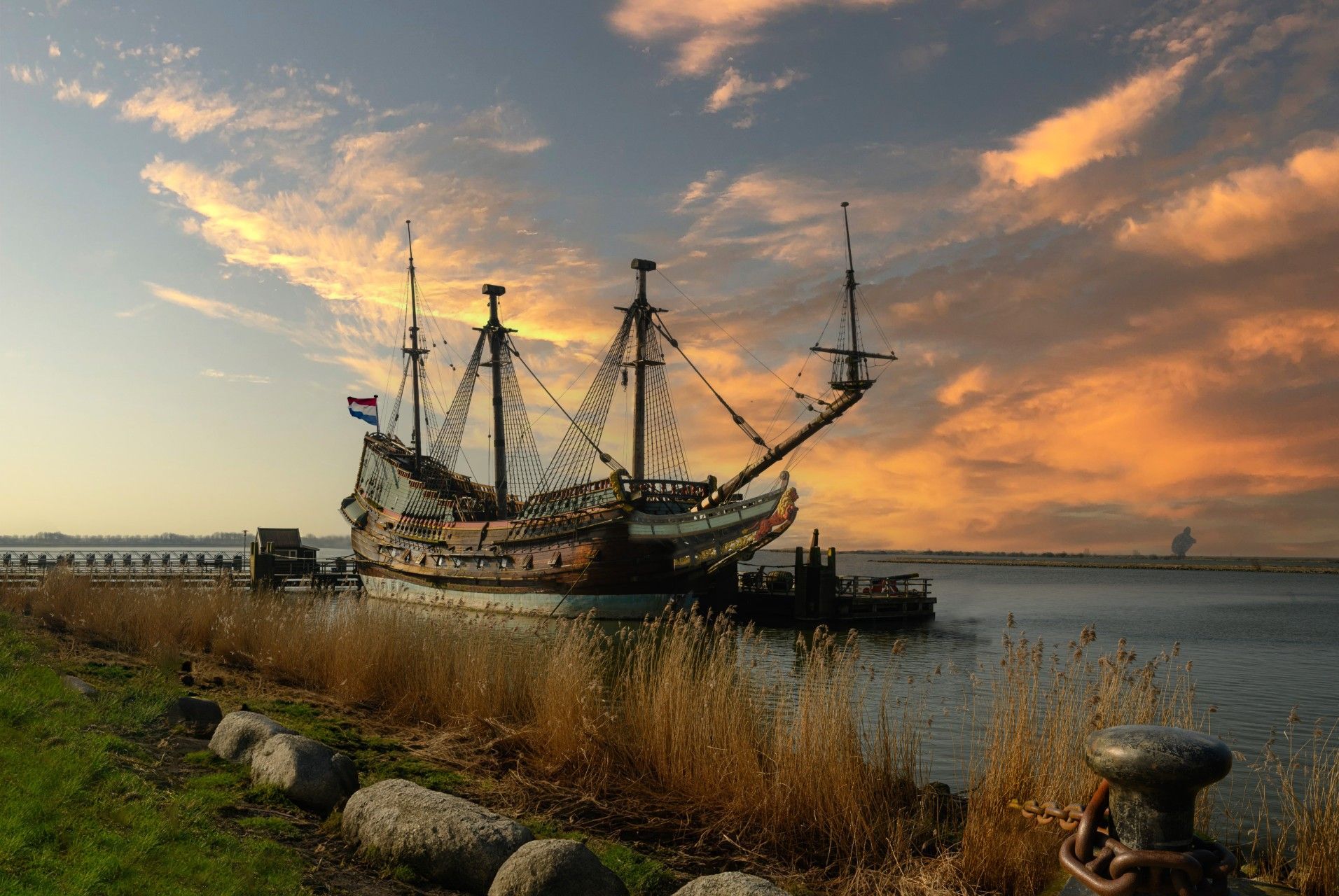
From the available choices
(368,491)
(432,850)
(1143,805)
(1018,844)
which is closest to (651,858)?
(432,850)

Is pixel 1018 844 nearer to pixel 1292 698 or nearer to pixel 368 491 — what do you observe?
pixel 1292 698

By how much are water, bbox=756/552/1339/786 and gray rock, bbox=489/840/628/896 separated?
3.39 m

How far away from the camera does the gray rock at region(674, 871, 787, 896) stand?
5316 mm

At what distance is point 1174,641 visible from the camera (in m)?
35.6

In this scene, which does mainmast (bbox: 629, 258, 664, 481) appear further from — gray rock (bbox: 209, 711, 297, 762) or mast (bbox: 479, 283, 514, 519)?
gray rock (bbox: 209, 711, 297, 762)

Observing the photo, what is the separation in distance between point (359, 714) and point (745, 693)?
6.32 metres

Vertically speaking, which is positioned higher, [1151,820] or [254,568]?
[1151,820]

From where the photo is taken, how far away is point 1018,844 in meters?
6.73

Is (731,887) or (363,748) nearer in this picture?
(731,887)

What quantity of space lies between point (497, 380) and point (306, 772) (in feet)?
141

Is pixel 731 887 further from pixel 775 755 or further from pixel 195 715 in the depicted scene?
pixel 195 715

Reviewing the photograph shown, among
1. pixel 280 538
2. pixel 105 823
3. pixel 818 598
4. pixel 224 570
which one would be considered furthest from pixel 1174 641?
pixel 280 538

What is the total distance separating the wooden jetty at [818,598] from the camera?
4072cm

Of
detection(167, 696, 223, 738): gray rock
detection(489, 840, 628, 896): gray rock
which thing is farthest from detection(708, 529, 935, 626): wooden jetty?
detection(489, 840, 628, 896): gray rock
